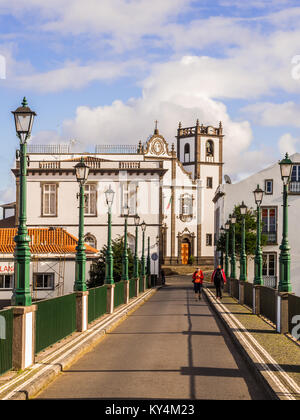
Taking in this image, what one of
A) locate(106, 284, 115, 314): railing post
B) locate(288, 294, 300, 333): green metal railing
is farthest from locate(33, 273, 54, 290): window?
locate(288, 294, 300, 333): green metal railing

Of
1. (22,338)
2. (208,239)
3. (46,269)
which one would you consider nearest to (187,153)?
(208,239)

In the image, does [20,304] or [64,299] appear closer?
[20,304]

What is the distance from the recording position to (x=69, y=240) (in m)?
50.0

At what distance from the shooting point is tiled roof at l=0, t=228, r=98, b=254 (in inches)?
1902

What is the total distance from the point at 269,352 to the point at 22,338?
5.32 m

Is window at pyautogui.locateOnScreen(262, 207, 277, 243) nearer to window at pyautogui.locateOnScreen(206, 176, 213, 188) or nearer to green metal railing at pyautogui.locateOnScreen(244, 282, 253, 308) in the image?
green metal railing at pyautogui.locateOnScreen(244, 282, 253, 308)

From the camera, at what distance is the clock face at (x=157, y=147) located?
8250 cm

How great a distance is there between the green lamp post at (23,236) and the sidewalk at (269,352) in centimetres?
432

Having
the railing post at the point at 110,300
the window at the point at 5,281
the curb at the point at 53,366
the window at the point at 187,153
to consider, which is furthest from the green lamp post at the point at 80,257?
the window at the point at 187,153

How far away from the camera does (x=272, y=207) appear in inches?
2303

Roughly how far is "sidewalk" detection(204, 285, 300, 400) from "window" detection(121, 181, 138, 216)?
36.0m

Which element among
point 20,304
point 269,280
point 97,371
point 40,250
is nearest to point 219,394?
point 97,371
